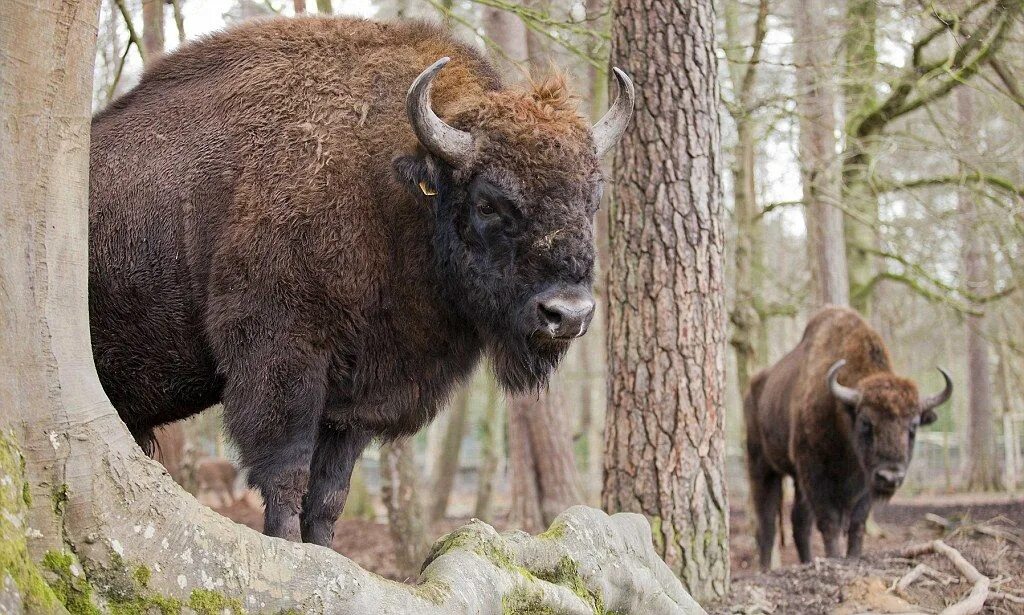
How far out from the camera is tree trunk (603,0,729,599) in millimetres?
5879

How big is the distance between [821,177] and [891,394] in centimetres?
291

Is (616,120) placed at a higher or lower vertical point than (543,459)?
higher

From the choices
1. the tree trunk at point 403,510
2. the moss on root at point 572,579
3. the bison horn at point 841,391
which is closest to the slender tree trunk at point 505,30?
the tree trunk at point 403,510

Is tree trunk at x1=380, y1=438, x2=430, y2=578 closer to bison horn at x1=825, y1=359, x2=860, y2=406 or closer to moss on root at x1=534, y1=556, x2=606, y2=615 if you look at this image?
bison horn at x1=825, y1=359, x2=860, y2=406

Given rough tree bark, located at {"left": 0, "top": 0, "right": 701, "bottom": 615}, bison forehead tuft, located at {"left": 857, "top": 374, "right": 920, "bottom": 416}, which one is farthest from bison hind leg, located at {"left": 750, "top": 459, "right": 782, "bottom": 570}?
rough tree bark, located at {"left": 0, "top": 0, "right": 701, "bottom": 615}

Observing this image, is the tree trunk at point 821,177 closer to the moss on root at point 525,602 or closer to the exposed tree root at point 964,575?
the exposed tree root at point 964,575

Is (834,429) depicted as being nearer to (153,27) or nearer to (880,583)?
(880,583)

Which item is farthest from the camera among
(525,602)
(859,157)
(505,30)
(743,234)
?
(859,157)

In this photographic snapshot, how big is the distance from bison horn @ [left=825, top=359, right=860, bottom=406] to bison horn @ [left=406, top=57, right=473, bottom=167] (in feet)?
20.7

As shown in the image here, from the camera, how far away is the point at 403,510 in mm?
9469

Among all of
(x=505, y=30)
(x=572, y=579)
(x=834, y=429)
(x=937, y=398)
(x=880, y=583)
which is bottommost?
(x=880, y=583)

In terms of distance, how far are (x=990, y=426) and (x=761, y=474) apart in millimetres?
9700

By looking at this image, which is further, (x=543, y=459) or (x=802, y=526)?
(x=543, y=459)

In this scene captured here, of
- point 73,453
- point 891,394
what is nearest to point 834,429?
point 891,394
